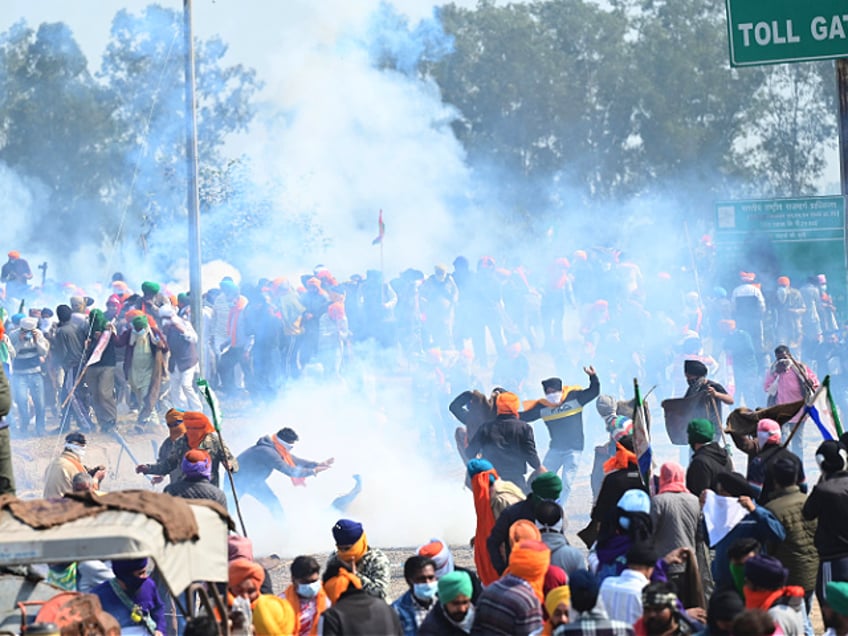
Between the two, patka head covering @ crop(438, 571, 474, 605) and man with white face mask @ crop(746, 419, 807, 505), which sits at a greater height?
man with white face mask @ crop(746, 419, 807, 505)

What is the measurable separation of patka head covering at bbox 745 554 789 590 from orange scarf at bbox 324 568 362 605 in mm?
1704

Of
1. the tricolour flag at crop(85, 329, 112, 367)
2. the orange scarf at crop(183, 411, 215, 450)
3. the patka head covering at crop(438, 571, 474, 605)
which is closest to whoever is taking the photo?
the patka head covering at crop(438, 571, 474, 605)

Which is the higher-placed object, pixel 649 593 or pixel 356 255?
pixel 356 255

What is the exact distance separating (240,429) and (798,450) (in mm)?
7410

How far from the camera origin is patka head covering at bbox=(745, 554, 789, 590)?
21.8ft

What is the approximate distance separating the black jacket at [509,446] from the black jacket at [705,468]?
2.53 m

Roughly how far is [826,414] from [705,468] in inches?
58.9

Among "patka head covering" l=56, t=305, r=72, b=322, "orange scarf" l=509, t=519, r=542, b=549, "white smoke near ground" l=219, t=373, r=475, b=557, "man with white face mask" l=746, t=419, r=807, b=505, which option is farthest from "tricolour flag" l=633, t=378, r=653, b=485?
"patka head covering" l=56, t=305, r=72, b=322

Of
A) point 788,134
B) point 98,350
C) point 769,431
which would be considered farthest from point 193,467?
point 788,134

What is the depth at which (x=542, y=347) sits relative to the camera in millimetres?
22938

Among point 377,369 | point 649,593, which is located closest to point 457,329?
point 377,369

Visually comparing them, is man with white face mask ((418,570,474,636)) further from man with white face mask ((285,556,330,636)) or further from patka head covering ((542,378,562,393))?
patka head covering ((542,378,562,393))

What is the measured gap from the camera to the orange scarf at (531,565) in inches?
275

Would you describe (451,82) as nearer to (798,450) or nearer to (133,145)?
(133,145)
